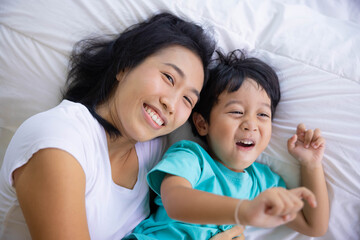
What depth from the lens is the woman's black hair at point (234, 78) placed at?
3.94ft

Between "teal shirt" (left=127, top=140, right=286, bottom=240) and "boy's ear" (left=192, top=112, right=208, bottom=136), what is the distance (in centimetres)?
10

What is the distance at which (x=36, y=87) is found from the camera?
4.10 feet

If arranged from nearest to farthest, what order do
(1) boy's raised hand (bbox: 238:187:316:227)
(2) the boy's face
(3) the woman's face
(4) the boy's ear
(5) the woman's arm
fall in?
(1) boy's raised hand (bbox: 238:187:316:227), (5) the woman's arm, (3) the woman's face, (2) the boy's face, (4) the boy's ear

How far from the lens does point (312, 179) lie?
1.17 meters

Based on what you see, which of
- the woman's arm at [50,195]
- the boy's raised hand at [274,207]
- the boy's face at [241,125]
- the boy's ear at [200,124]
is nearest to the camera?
the boy's raised hand at [274,207]

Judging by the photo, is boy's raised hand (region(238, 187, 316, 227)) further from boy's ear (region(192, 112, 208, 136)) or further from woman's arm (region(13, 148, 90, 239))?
boy's ear (region(192, 112, 208, 136))

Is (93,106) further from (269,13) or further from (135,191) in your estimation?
(269,13)

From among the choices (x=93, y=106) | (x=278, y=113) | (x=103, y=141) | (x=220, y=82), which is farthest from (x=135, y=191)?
(x=278, y=113)

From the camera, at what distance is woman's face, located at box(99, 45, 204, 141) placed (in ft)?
3.36

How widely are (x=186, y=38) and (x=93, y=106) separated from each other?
403mm

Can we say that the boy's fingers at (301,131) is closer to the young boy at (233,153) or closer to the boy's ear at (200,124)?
the young boy at (233,153)

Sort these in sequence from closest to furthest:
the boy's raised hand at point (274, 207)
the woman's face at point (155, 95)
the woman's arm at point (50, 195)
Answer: the boy's raised hand at point (274, 207) → the woman's arm at point (50, 195) → the woman's face at point (155, 95)

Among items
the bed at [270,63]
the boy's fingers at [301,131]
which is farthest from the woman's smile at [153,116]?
the boy's fingers at [301,131]

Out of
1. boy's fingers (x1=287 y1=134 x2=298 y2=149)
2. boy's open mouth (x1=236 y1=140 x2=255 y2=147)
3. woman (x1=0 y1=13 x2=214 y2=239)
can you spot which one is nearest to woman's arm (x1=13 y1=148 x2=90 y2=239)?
woman (x1=0 y1=13 x2=214 y2=239)
